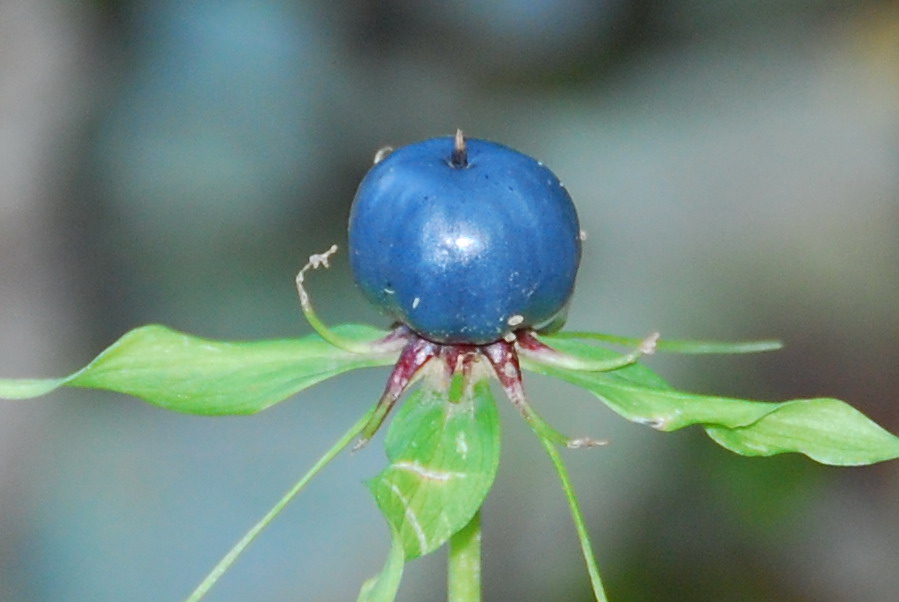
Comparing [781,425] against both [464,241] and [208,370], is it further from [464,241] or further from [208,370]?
[208,370]

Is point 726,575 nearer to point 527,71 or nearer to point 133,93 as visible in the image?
point 527,71

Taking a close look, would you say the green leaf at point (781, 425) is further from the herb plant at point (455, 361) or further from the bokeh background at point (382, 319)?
the bokeh background at point (382, 319)

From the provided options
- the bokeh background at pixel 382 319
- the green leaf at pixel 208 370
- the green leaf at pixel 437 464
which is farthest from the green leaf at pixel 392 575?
the bokeh background at pixel 382 319

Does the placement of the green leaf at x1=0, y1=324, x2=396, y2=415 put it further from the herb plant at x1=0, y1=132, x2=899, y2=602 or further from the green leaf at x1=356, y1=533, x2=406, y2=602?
the green leaf at x1=356, y1=533, x2=406, y2=602

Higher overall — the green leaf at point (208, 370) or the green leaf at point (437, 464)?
the green leaf at point (208, 370)

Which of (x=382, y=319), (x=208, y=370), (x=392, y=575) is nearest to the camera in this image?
(x=392, y=575)

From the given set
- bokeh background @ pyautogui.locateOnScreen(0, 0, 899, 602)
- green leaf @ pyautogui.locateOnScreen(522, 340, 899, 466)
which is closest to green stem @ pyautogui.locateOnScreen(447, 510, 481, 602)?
green leaf @ pyautogui.locateOnScreen(522, 340, 899, 466)

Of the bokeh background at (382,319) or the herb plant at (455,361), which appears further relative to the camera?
the bokeh background at (382,319)

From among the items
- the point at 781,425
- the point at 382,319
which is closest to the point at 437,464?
the point at 781,425
